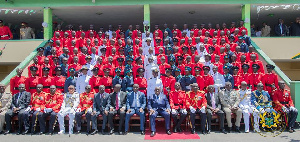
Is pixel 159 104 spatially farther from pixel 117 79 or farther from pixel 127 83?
pixel 117 79

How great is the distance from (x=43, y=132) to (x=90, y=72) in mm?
2771

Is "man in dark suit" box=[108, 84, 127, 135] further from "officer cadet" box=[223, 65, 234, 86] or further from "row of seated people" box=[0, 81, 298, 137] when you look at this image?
"officer cadet" box=[223, 65, 234, 86]

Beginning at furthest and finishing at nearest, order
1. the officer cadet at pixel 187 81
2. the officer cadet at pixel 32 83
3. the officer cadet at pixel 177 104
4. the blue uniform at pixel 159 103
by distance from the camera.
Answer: the officer cadet at pixel 32 83, the officer cadet at pixel 187 81, the blue uniform at pixel 159 103, the officer cadet at pixel 177 104

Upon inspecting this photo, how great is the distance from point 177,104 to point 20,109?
4.57 meters

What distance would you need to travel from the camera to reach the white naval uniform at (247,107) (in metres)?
7.60

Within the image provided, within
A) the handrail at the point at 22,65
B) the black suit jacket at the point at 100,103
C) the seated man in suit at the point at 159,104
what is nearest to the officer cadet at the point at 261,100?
the seated man in suit at the point at 159,104

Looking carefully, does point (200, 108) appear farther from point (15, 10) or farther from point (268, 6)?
point (15, 10)

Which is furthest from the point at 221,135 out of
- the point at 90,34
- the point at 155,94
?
the point at 90,34

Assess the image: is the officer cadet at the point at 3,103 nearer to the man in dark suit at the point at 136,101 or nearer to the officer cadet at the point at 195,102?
the man in dark suit at the point at 136,101

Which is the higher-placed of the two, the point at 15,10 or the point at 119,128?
the point at 15,10

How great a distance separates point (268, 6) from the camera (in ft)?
41.9

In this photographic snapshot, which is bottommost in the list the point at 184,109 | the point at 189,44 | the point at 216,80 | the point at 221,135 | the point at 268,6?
the point at 221,135

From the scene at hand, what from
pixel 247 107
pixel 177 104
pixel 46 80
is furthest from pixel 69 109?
pixel 247 107

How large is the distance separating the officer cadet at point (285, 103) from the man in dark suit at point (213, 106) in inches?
69.9
